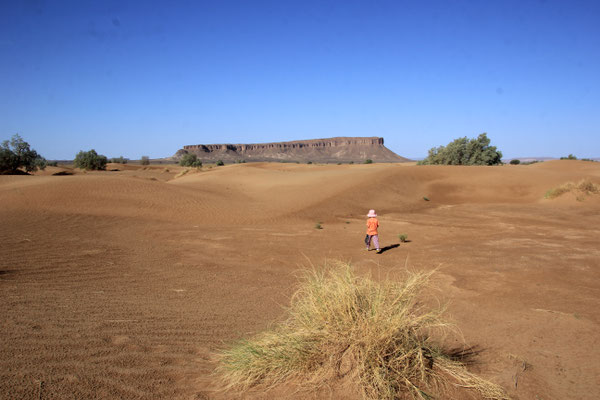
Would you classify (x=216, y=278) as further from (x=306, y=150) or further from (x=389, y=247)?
(x=306, y=150)

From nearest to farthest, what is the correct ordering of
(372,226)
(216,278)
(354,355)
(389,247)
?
(354,355) → (216,278) → (372,226) → (389,247)

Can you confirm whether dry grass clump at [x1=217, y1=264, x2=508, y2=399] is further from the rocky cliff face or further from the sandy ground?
the rocky cliff face

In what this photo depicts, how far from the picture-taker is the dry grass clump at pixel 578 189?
21.8 m

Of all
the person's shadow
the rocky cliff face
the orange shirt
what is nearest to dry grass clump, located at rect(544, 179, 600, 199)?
the person's shadow

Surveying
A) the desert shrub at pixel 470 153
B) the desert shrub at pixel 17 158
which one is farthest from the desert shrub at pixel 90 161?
the desert shrub at pixel 470 153

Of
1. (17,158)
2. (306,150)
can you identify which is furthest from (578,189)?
(306,150)

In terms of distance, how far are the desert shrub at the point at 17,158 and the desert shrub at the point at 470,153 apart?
43.3 m

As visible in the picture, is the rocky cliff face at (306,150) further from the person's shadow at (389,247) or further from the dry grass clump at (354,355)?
the dry grass clump at (354,355)

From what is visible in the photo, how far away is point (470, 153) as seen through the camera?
44.9 metres

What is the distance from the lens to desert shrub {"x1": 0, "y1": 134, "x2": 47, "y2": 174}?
35331mm

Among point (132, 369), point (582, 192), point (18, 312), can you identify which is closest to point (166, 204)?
point (18, 312)

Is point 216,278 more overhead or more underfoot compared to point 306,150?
more underfoot

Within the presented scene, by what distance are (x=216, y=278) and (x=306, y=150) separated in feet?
469

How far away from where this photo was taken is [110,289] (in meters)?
6.88
